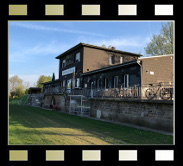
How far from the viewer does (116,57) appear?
2698 cm

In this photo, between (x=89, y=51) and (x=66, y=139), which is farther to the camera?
(x=89, y=51)

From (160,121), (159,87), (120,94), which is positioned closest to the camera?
(160,121)

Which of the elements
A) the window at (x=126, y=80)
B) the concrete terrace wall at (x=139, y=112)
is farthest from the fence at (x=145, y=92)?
the window at (x=126, y=80)

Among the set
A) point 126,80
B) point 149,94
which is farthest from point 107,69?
point 149,94

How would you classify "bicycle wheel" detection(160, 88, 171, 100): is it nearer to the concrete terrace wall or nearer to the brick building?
the concrete terrace wall

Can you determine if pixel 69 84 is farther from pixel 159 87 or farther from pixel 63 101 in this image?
pixel 159 87

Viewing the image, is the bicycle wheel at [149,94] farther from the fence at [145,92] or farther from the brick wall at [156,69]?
the brick wall at [156,69]

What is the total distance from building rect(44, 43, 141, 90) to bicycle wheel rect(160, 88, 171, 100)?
1516cm

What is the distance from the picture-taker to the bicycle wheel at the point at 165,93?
9.23 metres

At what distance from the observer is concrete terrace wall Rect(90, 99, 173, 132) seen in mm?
8984

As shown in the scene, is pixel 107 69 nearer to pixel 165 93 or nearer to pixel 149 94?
pixel 149 94

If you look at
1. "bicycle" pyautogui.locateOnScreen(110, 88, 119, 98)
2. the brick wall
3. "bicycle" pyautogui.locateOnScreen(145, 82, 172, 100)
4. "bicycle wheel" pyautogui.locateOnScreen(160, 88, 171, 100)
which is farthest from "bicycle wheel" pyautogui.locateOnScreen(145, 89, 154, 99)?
the brick wall

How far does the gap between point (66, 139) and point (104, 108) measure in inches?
277
